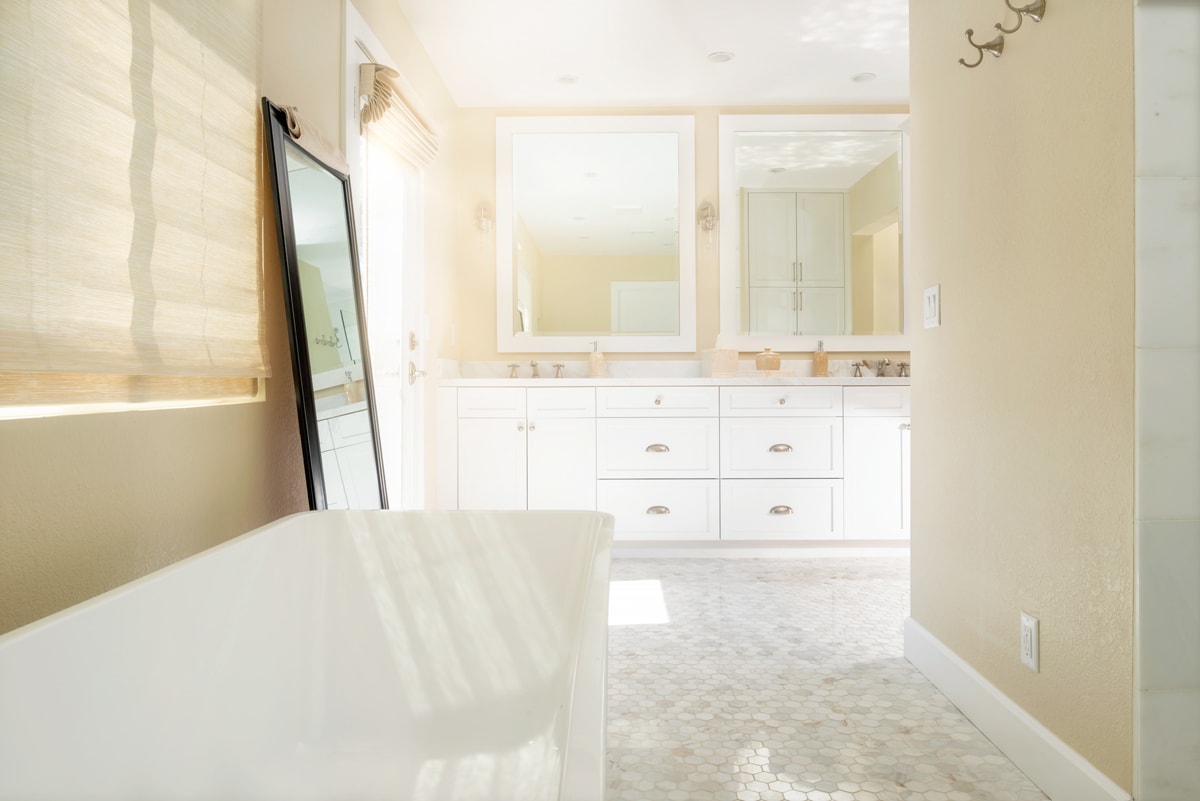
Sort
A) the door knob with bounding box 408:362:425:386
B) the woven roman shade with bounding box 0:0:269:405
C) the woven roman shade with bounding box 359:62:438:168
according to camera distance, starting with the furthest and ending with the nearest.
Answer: the door knob with bounding box 408:362:425:386 < the woven roman shade with bounding box 359:62:438:168 < the woven roman shade with bounding box 0:0:269:405

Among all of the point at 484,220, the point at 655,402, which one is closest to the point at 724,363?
the point at 655,402

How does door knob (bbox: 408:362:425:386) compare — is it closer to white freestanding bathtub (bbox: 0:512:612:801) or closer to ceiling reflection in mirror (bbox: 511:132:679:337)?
ceiling reflection in mirror (bbox: 511:132:679:337)

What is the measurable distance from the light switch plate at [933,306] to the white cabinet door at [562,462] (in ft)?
6.15

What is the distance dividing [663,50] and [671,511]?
2256 mm

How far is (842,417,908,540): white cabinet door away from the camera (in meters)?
3.70

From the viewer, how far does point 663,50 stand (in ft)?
11.4

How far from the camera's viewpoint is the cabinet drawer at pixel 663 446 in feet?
12.1

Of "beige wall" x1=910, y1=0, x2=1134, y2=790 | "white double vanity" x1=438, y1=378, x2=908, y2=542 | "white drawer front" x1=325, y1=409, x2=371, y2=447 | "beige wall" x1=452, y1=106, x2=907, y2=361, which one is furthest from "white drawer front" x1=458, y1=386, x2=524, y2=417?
"beige wall" x1=910, y1=0, x2=1134, y2=790

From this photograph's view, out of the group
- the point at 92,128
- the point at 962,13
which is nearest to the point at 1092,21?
the point at 962,13

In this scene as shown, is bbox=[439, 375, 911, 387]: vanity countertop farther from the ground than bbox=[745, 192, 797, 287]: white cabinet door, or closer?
closer

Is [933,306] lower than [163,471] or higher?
higher

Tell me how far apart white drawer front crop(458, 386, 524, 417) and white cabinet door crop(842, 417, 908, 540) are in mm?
1675

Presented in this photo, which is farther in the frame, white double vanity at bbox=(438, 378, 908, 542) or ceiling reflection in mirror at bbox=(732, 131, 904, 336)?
ceiling reflection in mirror at bbox=(732, 131, 904, 336)

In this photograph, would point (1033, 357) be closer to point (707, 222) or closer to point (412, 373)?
point (412, 373)
